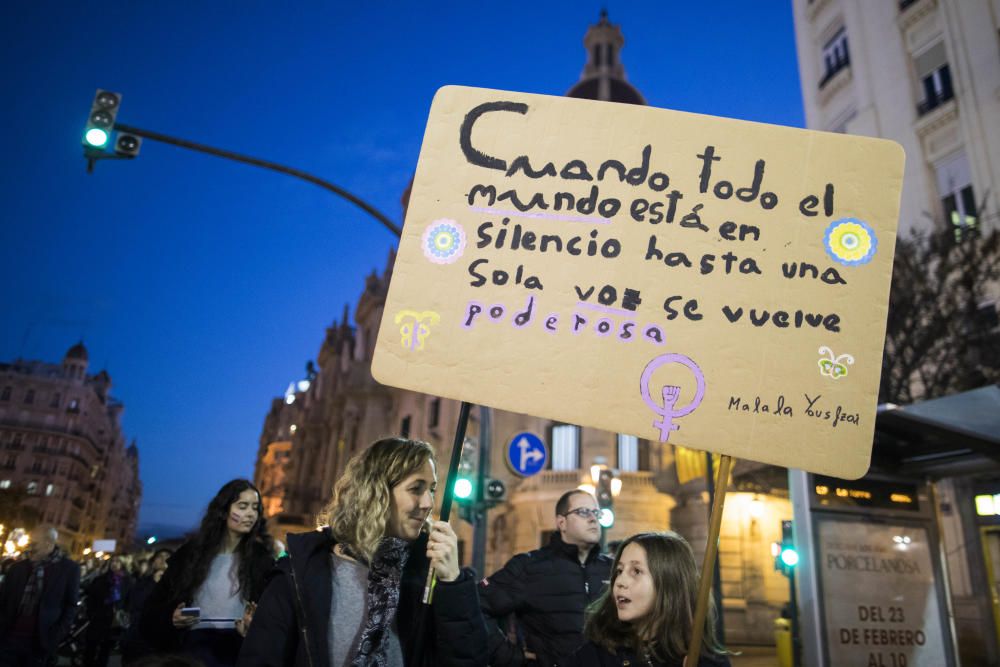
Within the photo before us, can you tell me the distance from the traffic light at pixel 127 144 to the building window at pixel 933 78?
22.2 meters

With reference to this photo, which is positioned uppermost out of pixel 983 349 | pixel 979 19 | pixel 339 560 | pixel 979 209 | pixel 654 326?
pixel 979 19

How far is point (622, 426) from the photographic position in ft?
7.71

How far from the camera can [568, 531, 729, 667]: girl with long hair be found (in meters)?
2.45

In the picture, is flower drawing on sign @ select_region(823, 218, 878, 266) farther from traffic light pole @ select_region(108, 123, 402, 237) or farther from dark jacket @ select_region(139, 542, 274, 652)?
traffic light pole @ select_region(108, 123, 402, 237)

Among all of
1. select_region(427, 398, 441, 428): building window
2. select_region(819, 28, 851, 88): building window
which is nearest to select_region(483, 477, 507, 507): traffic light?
select_region(819, 28, 851, 88): building window

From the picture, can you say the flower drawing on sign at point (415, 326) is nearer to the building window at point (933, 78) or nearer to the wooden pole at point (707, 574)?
the wooden pole at point (707, 574)

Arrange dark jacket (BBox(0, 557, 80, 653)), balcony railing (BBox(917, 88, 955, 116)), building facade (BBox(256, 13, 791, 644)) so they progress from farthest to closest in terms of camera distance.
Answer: building facade (BBox(256, 13, 791, 644)) → balcony railing (BBox(917, 88, 955, 116)) → dark jacket (BBox(0, 557, 80, 653))

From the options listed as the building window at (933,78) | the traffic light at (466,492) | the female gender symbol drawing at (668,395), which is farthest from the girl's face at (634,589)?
the building window at (933,78)

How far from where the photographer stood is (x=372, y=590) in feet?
7.75

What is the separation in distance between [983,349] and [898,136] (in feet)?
30.8

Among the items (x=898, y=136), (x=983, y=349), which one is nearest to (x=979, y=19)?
(x=898, y=136)

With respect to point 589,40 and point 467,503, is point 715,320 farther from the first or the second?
point 589,40

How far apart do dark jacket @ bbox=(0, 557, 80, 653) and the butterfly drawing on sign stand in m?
6.97

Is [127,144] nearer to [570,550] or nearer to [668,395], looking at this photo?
[570,550]
